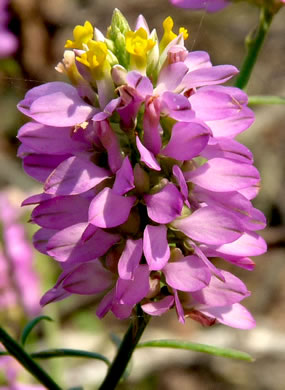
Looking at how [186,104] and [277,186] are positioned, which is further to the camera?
[277,186]

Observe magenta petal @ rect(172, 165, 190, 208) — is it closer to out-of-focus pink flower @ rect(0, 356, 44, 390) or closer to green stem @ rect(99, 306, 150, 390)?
green stem @ rect(99, 306, 150, 390)

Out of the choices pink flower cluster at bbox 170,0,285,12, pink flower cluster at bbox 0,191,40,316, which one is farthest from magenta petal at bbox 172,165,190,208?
pink flower cluster at bbox 0,191,40,316

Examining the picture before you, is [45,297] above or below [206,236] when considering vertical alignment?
below

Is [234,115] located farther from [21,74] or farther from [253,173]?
[21,74]

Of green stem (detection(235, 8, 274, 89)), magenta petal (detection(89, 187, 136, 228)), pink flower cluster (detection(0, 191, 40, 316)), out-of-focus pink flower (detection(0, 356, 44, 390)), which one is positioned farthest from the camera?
pink flower cluster (detection(0, 191, 40, 316))

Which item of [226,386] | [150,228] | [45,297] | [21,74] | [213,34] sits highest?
[150,228]

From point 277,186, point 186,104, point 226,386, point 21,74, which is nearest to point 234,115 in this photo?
point 186,104
